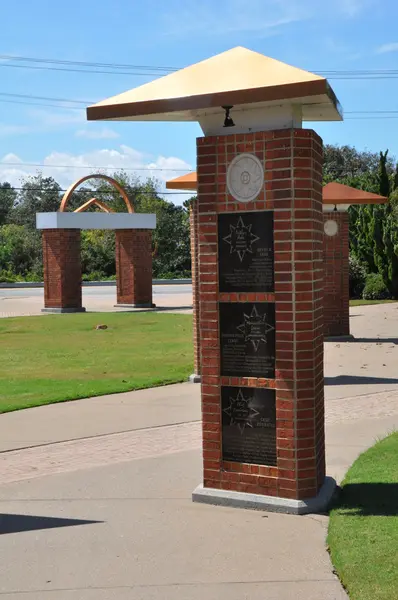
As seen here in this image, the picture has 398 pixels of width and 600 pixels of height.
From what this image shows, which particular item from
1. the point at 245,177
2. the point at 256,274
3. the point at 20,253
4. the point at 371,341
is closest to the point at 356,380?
the point at 371,341

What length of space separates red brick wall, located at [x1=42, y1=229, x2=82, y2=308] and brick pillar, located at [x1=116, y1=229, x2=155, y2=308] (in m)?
1.99

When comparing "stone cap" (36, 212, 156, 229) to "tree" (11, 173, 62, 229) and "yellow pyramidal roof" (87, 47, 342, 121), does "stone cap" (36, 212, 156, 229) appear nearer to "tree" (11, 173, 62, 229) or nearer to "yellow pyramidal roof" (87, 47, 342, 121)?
"yellow pyramidal roof" (87, 47, 342, 121)

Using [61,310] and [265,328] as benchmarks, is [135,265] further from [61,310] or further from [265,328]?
[265,328]

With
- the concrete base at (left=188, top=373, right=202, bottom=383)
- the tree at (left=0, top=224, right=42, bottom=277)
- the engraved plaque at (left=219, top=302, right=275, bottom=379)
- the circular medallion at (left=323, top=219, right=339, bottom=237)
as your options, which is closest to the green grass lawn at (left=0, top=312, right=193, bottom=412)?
the concrete base at (left=188, top=373, right=202, bottom=383)

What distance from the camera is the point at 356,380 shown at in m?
11.9

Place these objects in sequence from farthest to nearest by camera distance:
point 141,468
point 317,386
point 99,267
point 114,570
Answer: point 99,267 → point 141,468 → point 317,386 → point 114,570

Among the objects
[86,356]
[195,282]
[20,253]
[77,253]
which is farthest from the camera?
[20,253]

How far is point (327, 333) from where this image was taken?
17.6 meters

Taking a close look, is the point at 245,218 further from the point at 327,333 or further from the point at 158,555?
the point at 327,333

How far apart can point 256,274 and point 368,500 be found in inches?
73.0

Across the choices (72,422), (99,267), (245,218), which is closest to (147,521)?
(245,218)

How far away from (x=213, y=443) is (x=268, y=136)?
7.58ft

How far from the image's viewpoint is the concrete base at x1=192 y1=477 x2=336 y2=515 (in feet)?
19.1

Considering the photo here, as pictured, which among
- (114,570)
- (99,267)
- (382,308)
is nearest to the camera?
(114,570)
